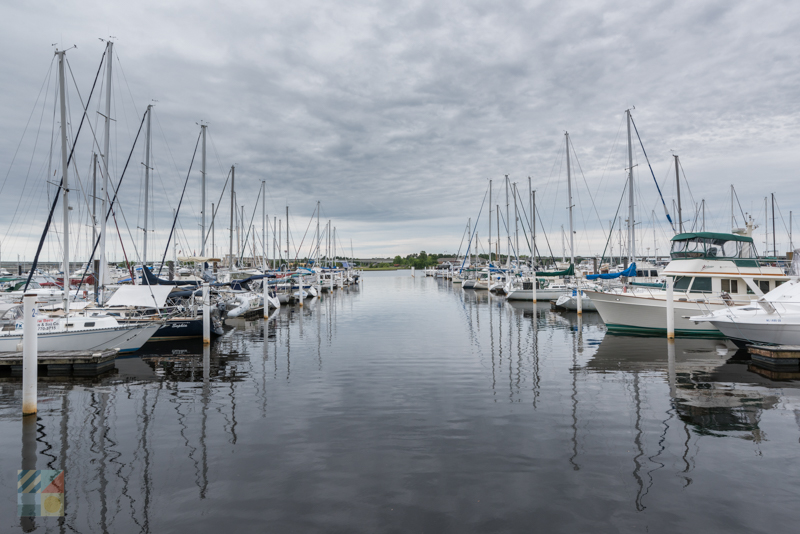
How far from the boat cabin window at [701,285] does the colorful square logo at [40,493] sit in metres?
26.9

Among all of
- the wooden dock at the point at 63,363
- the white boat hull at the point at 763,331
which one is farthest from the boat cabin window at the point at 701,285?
A: the wooden dock at the point at 63,363

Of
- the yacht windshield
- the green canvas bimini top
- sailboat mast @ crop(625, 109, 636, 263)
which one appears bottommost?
the yacht windshield

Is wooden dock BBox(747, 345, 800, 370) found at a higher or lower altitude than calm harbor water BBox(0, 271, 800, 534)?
higher

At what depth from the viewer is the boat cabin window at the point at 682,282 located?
24.6 metres

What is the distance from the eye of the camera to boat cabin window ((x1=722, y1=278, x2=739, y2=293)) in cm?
2356

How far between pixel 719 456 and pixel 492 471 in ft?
14.3

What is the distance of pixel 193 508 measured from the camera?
6.80 meters

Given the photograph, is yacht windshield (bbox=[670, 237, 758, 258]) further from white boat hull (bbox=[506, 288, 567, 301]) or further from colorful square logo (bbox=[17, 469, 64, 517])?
colorful square logo (bbox=[17, 469, 64, 517])

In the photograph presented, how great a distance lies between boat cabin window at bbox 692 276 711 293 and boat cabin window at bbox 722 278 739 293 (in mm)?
721

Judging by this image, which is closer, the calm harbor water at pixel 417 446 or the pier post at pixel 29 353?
the calm harbor water at pixel 417 446

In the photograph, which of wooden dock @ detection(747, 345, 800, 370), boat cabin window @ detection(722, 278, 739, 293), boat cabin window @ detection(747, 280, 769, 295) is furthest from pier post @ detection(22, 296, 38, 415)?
boat cabin window @ detection(747, 280, 769, 295)

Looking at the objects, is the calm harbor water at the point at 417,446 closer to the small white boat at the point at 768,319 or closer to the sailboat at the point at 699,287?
the small white boat at the point at 768,319

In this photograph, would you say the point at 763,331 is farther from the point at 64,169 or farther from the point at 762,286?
the point at 64,169

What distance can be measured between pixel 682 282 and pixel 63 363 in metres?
28.8
